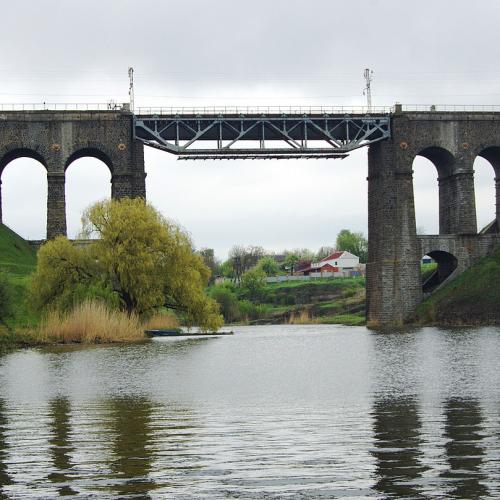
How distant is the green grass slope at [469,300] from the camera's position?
7956 cm

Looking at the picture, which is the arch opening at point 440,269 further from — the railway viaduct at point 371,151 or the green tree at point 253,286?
the green tree at point 253,286

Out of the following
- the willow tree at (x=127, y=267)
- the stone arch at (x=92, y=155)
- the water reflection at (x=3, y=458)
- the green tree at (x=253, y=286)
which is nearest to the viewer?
the water reflection at (x=3, y=458)

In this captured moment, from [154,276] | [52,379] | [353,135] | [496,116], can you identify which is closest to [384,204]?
[353,135]

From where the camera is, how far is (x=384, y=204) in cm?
8775

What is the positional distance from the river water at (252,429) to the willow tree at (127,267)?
68.5ft

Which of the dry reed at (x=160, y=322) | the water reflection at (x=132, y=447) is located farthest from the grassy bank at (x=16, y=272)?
the water reflection at (x=132, y=447)

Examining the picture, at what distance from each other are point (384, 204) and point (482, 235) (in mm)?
10761

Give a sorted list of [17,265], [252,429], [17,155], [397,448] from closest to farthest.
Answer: [397,448], [252,429], [17,265], [17,155]

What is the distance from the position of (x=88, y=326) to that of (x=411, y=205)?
142 ft

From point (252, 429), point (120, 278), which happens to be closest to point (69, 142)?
point (120, 278)

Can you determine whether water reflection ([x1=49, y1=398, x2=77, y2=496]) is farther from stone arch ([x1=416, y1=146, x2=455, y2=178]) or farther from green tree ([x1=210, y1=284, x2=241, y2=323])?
green tree ([x1=210, y1=284, x2=241, y2=323])

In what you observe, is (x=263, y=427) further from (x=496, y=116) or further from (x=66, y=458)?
(x=496, y=116)

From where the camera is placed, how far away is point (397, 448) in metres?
16.0

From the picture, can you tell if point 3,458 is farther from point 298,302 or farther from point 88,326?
point 298,302
